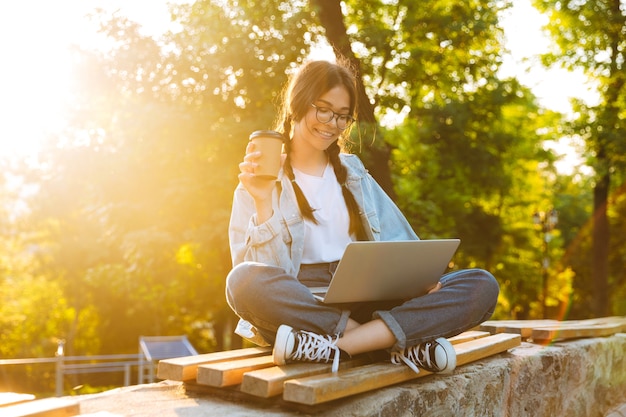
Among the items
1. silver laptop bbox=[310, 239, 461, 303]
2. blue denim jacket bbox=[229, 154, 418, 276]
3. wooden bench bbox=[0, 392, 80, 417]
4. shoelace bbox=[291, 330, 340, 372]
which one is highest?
blue denim jacket bbox=[229, 154, 418, 276]

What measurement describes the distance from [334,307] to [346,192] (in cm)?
81

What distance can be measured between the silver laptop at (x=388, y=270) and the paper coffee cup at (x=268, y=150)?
0.48 m

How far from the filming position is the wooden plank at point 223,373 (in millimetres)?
2225

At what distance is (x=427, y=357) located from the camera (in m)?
2.56

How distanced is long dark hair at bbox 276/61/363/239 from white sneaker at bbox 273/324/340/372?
2.39 ft

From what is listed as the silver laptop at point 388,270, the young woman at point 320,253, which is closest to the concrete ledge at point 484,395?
the young woman at point 320,253

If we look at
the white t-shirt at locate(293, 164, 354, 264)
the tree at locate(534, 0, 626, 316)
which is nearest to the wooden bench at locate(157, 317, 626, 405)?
the white t-shirt at locate(293, 164, 354, 264)

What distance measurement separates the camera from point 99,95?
1277cm

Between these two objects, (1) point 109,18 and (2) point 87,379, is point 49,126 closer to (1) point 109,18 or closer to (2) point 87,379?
(1) point 109,18

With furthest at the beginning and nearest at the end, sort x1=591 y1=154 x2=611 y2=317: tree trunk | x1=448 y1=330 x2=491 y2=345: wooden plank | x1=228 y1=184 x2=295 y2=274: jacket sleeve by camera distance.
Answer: x1=591 y1=154 x2=611 y2=317: tree trunk < x1=448 y1=330 x2=491 y2=345: wooden plank < x1=228 y1=184 x2=295 y2=274: jacket sleeve

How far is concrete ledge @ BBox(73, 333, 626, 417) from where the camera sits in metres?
2.20

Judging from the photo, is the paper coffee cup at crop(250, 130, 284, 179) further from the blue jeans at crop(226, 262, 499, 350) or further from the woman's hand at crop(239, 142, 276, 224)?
the blue jeans at crop(226, 262, 499, 350)

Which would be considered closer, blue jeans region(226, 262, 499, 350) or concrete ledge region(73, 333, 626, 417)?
concrete ledge region(73, 333, 626, 417)

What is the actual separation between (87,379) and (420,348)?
23.6 m
